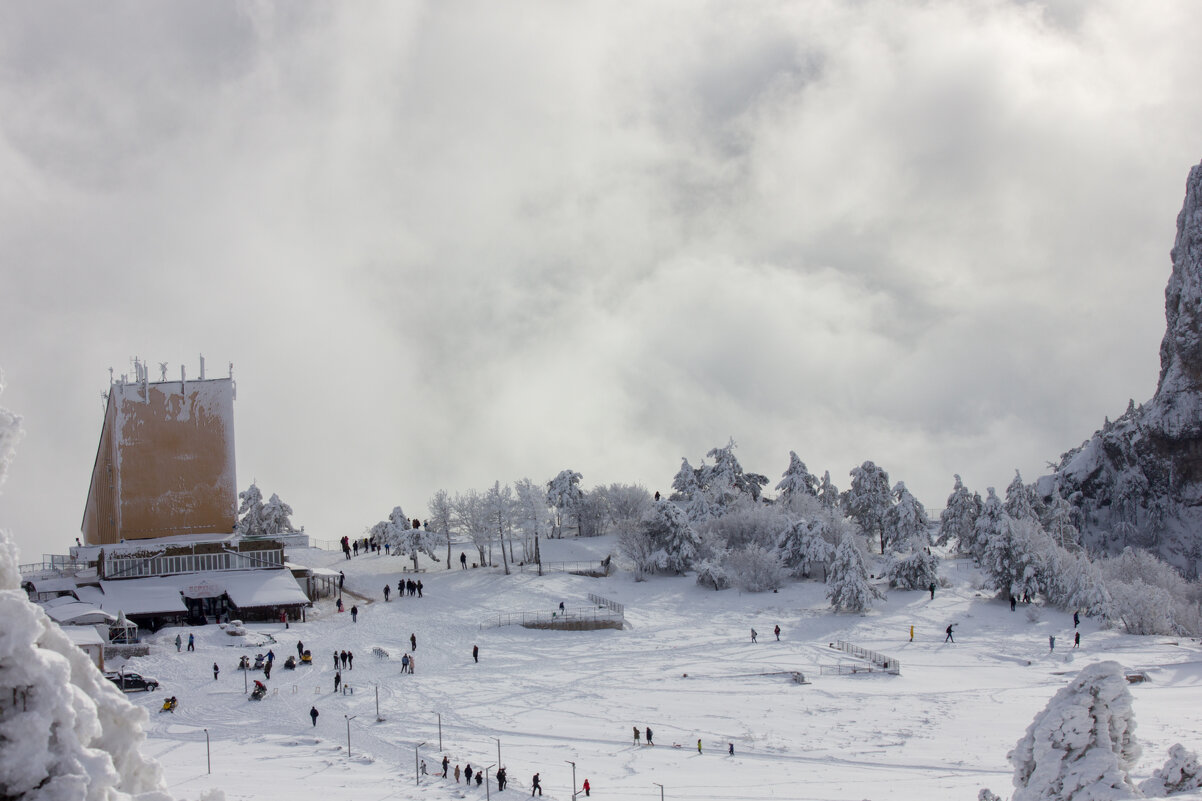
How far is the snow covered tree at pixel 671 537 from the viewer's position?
56.5 metres

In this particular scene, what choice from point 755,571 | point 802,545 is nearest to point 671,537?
point 755,571


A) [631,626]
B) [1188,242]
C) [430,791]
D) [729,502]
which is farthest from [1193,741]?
[1188,242]

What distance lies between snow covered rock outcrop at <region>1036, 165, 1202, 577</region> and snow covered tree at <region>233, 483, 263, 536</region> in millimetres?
64767

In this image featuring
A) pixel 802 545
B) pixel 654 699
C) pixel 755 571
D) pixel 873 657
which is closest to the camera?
pixel 654 699

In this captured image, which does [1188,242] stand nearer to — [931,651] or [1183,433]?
[1183,433]

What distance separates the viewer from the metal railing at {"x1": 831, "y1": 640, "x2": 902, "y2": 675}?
36500 mm

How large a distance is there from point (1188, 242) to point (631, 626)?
72157 millimetres

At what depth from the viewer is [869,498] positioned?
7088 cm

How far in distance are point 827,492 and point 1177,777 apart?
63.4 meters

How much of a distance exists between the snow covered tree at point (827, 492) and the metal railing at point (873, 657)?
34582 millimetres

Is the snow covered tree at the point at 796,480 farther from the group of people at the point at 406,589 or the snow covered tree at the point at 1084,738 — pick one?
the snow covered tree at the point at 1084,738

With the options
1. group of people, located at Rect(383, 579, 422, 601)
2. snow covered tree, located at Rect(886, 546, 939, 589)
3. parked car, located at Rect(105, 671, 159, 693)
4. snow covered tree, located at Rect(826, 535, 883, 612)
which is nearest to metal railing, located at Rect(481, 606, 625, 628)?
group of people, located at Rect(383, 579, 422, 601)

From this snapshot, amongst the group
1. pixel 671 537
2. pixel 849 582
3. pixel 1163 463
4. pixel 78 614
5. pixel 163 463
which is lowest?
pixel 849 582

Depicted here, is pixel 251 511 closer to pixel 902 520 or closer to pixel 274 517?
pixel 274 517
